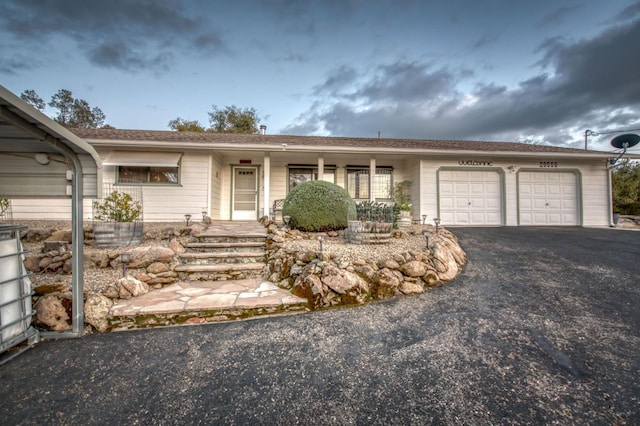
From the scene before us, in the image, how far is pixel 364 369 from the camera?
1764 millimetres

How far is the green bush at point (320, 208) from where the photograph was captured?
5391mm

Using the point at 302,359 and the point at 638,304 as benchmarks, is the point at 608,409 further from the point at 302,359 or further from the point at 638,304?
the point at 638,304

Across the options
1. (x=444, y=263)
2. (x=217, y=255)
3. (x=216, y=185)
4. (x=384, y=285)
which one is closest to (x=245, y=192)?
(x=216, y=185)

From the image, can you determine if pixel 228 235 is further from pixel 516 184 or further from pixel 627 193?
pixel 627 193

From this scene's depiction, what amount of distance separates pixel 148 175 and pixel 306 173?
5173mm

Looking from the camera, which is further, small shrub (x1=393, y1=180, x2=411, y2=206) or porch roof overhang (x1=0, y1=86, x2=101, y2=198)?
small shrub (x1=393, y1=180, x2=411, y2=206)

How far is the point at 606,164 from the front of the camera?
869 cm

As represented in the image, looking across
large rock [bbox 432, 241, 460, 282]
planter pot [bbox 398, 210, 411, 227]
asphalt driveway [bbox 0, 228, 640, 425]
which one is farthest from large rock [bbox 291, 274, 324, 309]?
planter pot [bbox 398, 210, 411, 227]

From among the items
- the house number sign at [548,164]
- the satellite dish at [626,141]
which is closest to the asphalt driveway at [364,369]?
the house number sign at [548,164]

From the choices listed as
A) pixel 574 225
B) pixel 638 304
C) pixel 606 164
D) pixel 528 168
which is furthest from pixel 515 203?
pixel 638 304

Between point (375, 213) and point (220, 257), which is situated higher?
point (375, 213)

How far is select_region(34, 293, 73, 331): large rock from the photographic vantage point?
2354 mm

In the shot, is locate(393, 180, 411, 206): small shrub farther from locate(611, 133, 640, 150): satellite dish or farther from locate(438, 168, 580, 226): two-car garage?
locate(611, 133, 640, 150): satellite dish

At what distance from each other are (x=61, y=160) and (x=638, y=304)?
6.36 meters
